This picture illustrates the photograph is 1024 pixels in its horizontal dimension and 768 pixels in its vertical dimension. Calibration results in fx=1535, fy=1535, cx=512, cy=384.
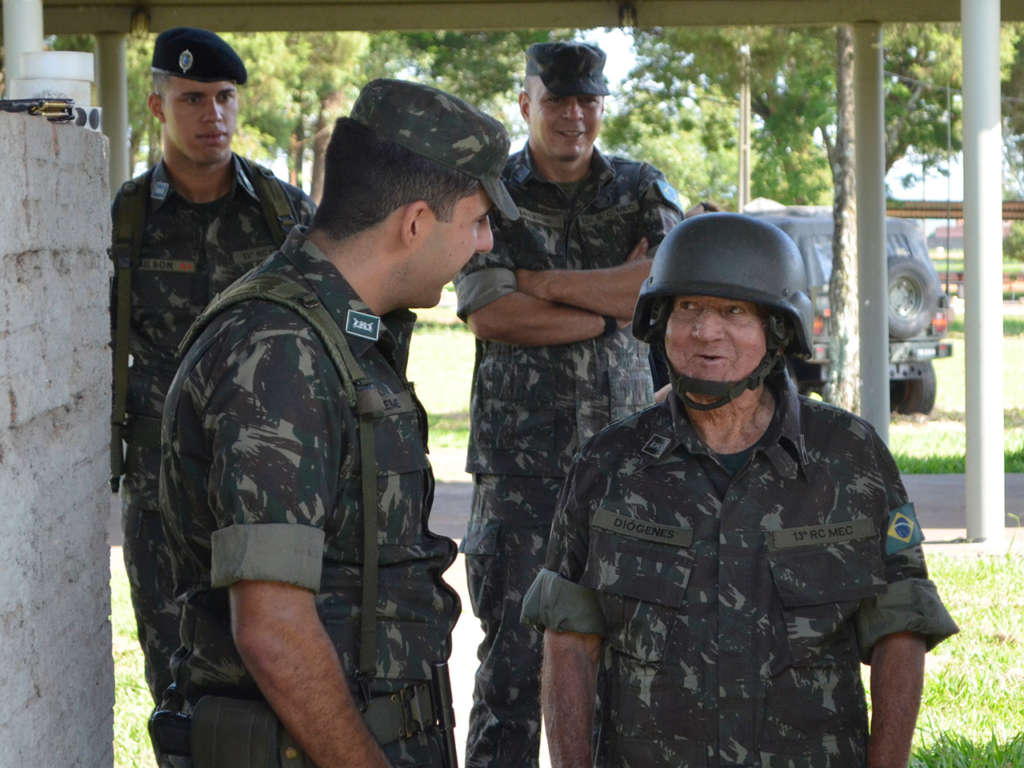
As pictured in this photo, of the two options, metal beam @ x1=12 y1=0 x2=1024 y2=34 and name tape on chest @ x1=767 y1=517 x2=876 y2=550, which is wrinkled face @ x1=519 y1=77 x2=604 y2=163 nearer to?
name tape on chest @ x1=767 y1=517 x2=876 y2=550

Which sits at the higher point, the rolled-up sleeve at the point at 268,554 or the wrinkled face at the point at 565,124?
the wrinkled face at the point at 565,124

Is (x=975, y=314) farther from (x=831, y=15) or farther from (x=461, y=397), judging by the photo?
(x=461, y=397)

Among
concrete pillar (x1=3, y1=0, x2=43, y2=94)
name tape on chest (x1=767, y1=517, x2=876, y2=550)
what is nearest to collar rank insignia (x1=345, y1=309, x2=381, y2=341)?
name tape on chest (x1=767, y1=517, x2=876, y2=550)

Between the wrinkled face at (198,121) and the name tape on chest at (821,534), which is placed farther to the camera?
the wrinkled face at (198,121)

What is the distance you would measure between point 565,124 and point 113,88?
662cm

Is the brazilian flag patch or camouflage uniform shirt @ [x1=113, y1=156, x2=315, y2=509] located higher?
camouflage uniform shirt @ [x1=113, y1=156, x2=315, y2=509]

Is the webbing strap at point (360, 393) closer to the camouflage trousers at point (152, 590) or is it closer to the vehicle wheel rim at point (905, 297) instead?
the camouflage trousers at point (152, 590)

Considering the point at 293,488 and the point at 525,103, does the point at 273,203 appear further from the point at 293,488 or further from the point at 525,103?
the point at 293,488

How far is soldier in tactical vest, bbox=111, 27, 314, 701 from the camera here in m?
4.48

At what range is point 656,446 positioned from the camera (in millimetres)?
2965

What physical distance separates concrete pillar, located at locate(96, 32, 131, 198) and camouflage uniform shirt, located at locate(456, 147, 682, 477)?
20.6 feet

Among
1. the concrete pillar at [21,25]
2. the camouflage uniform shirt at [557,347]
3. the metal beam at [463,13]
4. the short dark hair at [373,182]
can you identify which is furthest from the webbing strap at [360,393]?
the metal beam at [463,13]

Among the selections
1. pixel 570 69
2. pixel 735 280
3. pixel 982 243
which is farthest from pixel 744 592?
pixel 982 243

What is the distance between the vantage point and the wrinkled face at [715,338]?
9.84ft
